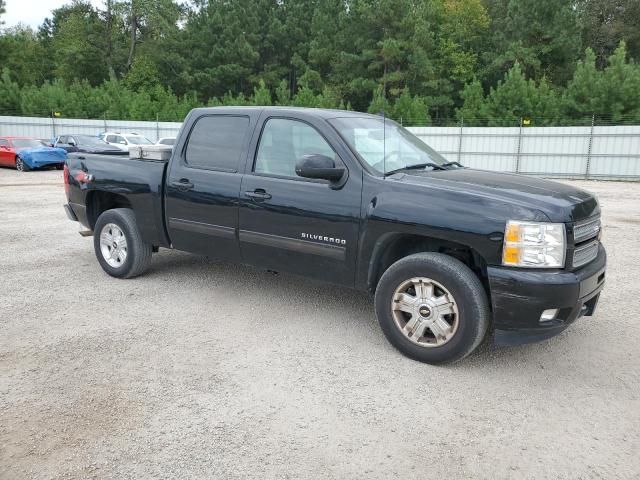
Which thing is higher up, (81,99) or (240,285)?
(81,99)

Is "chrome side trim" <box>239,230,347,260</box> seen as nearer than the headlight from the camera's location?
No

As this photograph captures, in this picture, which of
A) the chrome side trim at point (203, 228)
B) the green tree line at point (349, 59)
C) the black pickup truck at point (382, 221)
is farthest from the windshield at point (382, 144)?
the green tree line at point (349, 59)

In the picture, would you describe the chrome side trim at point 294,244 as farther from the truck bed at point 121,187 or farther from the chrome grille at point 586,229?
the chrome grille at point 586,229

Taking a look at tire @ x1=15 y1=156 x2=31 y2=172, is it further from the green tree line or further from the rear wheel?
the green tree line

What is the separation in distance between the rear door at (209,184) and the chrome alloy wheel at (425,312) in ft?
5.60

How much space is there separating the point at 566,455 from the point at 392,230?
6.06 ft

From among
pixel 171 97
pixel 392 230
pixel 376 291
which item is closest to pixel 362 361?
pixel 376 291

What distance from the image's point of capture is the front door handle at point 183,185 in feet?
17.2

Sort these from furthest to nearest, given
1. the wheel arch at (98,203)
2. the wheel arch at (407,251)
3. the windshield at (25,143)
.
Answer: the windshield at (25,143) < the wheel arch at (98,203) < the wheel arch at (407,251)

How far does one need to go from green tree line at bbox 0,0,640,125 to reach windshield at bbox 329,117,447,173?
23966 millimetres

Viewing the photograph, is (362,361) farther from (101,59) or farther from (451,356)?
(101,59)

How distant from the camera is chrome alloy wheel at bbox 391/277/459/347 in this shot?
3.91 m

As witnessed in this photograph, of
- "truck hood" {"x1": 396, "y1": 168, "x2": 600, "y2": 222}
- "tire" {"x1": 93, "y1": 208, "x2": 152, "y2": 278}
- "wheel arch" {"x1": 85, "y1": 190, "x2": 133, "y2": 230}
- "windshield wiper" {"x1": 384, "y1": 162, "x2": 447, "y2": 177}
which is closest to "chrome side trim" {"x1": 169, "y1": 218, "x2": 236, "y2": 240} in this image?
"tire" {"x1": 93, "y1": 208, "x2": 152, "y2": 278}

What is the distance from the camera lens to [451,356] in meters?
3.88
